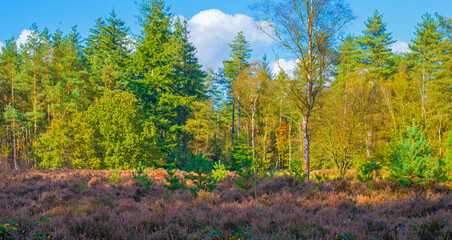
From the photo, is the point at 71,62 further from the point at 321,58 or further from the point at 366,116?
the point at 366,116

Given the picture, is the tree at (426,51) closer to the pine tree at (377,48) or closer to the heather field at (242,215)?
the pine tree at (377,48)

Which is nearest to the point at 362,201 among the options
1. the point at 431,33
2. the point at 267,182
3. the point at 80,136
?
the point at 267,182

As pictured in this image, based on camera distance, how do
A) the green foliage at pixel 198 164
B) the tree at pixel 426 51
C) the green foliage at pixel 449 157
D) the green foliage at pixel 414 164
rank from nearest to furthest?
the green foliage at pixel 198 164 → the green foliage at pixel 414 164 → the green foliage at pixel 449 157 → the tree at pixel 426 51

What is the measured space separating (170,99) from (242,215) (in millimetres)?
23897

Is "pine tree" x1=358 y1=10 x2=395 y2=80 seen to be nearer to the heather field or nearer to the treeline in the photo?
the treeline

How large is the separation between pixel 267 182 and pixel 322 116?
52.4ft

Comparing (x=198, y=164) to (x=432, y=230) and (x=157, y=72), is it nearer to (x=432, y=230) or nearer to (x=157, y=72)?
(x=432, y=230)

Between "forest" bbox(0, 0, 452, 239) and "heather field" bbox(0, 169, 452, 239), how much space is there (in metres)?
0.04

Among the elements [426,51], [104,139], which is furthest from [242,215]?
[426,51]

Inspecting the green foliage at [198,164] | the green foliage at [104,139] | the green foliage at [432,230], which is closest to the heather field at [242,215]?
the green foliage at [432,230]

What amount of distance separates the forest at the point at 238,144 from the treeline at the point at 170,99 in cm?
17

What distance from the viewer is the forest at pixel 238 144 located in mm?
5090

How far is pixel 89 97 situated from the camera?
29109 millimetres

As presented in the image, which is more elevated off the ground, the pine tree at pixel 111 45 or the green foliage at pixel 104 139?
the pine tree at pixel 111 45
